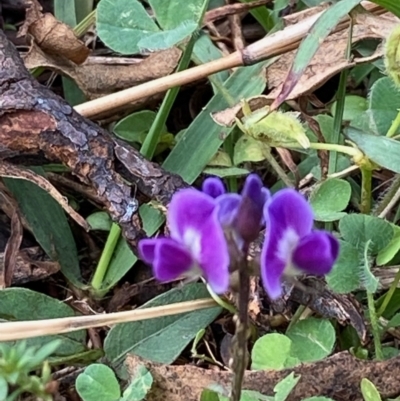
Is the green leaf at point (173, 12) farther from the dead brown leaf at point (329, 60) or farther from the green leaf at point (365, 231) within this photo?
the green leaf at point (365, 231)

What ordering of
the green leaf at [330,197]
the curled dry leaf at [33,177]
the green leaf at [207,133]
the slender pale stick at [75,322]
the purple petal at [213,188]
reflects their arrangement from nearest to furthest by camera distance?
the purple petal at [213,188]
the slender pale stick at [75,322]
the green leaf at [330,197]
the curled dry leaf at [33,177]
the green leaf at [207,133]

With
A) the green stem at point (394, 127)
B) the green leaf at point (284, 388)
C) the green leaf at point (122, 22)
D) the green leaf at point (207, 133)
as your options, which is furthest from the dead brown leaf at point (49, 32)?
the green leaf at point (284, 388)

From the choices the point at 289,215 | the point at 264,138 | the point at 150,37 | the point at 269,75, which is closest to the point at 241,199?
the point at 289,215

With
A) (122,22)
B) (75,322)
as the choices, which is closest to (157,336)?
(75,322)

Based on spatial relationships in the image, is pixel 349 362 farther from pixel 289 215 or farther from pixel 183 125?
pixel 183 125

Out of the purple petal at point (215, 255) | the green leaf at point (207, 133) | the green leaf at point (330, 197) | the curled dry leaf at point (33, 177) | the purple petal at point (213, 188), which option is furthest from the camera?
the green leaf at point (207, 133)

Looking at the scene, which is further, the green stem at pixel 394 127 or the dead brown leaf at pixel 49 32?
the dead brown leaf at pixel 49 32
